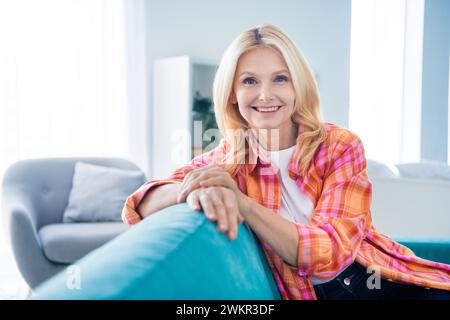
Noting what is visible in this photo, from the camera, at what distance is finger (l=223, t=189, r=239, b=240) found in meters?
0.74

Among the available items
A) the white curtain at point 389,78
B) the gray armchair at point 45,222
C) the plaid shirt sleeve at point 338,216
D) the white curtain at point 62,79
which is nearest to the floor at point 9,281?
the gray armchair at point 45,222

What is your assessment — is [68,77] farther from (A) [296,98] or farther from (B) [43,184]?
(A) [296,98]

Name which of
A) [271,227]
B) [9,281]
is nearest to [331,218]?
[271,227]

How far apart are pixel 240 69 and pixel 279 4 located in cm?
384

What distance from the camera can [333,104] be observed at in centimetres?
496

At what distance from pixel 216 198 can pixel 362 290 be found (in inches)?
16.2

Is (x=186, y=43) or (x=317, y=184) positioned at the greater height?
(x=186, y=43)

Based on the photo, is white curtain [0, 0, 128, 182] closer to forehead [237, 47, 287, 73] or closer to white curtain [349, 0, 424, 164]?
white curtain [349, 0, 424, 164]

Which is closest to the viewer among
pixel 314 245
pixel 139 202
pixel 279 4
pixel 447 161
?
pixel 314 245

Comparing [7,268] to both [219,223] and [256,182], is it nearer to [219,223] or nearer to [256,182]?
[256,182]

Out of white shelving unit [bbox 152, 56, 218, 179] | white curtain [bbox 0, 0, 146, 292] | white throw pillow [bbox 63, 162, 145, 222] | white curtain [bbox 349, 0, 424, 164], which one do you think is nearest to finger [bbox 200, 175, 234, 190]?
white throw pillow [bbox 63, 162, 145, 222]

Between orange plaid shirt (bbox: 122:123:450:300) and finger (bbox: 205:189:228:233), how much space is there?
0.17m

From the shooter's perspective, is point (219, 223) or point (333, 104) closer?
point (219, 223)
